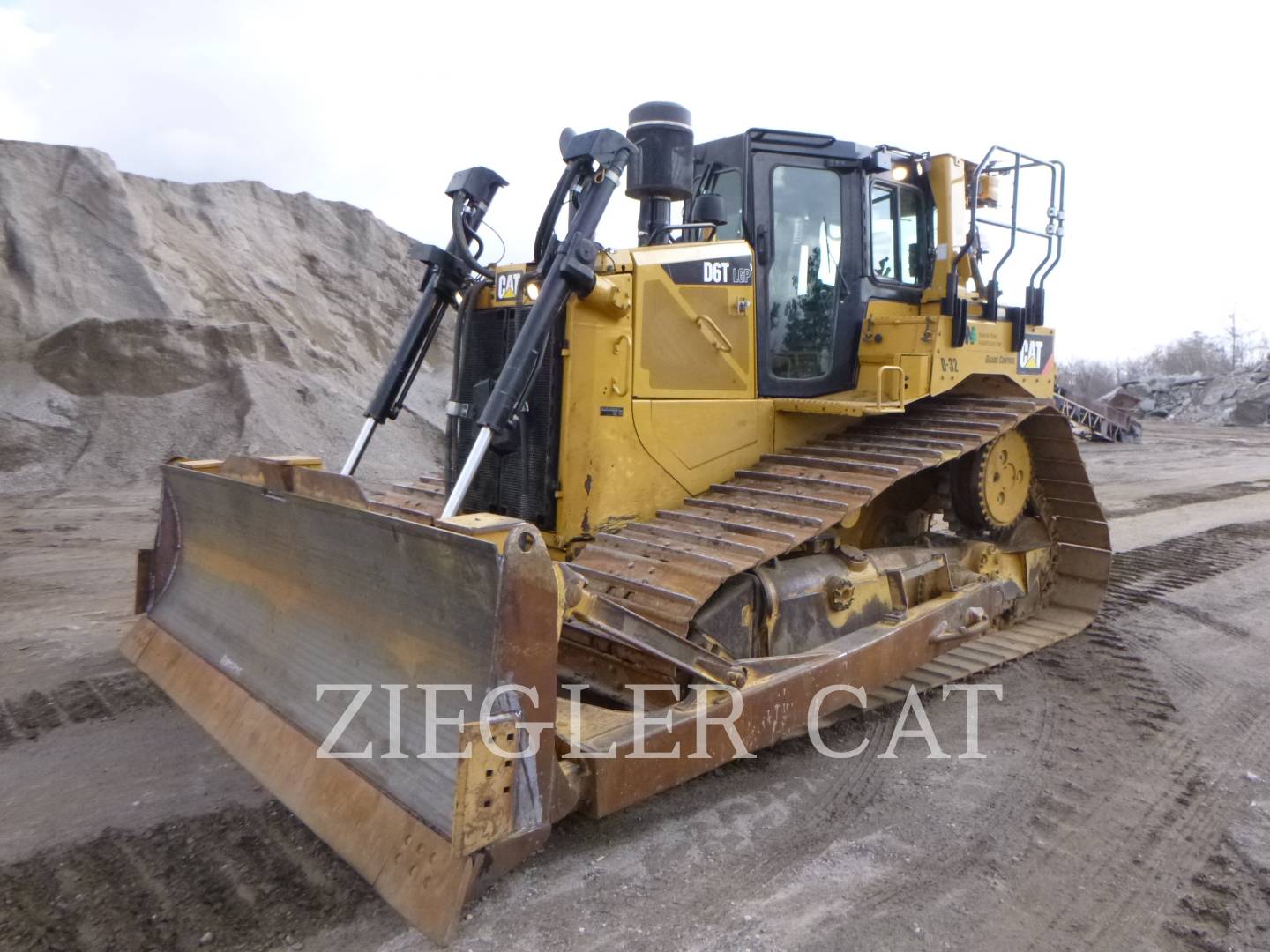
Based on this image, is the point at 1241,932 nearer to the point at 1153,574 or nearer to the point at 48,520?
the point at 1153,574

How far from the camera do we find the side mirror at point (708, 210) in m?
4.84

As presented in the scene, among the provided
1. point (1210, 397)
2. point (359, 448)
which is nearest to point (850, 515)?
point (359, 448)

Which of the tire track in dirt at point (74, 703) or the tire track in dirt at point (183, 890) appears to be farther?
the tire track in dirt at point (74, 703)

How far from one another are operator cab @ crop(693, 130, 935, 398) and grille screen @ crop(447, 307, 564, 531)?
3.96 feet

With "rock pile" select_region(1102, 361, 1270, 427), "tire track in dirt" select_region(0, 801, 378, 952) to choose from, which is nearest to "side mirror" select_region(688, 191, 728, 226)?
"tire track in dirt" select_region(0, 801, 378, 952)

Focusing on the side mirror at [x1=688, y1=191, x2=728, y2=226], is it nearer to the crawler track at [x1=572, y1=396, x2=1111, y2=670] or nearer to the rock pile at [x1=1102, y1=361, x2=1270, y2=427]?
the crawler track at [x1=572, y1=396, x2=1111, y2=670]

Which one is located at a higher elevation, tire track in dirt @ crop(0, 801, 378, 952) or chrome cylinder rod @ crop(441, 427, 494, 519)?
chrome cylinder rod @ crop(441, 427, 494, 519)

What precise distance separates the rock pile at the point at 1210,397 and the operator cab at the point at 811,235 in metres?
21.8

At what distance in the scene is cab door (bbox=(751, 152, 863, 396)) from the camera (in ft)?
15.5

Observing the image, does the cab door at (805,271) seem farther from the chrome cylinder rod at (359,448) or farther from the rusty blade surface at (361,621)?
the rusty blade surface at (361,621)

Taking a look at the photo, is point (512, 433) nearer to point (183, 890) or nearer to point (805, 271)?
point (805, 271)

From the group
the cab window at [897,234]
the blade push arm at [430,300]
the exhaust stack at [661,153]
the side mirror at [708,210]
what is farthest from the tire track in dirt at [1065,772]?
the exhaust stack at [661,153]

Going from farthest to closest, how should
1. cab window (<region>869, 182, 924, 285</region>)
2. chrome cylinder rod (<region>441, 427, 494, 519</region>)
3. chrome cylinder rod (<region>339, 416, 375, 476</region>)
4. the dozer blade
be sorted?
cab window (<region>869, 182, 924, 285</region>), chrome cylinder rod (<region>339, 416, 375, 476</region>), chrome cylinder rod (<region>441, 427, 494, 519</region>), the dozer blade

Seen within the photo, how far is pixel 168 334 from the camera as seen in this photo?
1224cm
